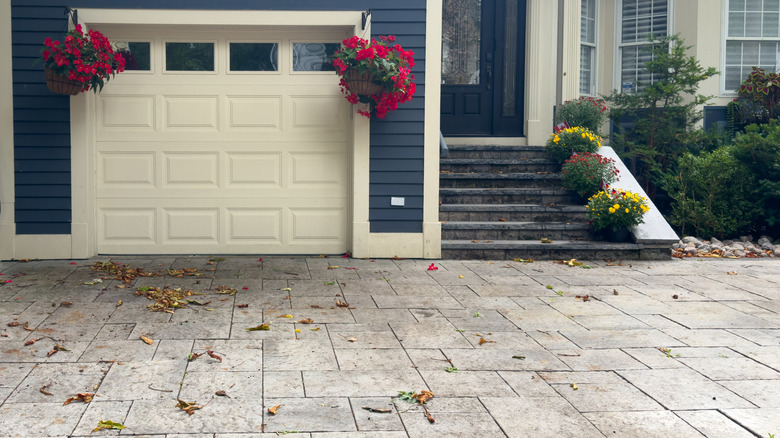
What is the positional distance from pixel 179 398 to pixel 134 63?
5127 millimetres

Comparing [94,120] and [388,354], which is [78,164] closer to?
[94,120]

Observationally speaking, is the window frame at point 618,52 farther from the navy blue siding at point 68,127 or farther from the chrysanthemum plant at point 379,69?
the chrysanthemum plant at point 379,69

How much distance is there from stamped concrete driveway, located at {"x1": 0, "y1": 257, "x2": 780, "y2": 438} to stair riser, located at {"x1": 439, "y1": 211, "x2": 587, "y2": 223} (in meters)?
1.54

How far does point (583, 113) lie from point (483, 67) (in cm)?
149

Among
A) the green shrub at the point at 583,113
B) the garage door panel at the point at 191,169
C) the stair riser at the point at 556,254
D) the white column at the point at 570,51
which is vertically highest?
the white column at the point at 570,51

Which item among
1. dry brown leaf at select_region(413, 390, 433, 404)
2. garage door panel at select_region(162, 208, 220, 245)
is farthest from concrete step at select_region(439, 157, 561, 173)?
dry brown leaf at select_region(413, 390, 433, 404)

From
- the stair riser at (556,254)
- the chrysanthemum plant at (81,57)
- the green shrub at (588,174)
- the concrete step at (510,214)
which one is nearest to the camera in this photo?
the chrysanthemum plant at (81,57)

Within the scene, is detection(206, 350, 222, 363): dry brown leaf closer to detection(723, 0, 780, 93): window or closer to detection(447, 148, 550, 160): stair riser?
detection(447, 148, 550, 160): stair riser

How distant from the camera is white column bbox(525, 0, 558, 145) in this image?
1011 cm

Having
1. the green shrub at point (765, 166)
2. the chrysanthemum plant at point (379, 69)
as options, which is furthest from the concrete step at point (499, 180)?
the green shrub at point (765, 166)

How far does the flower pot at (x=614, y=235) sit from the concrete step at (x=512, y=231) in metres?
0.12

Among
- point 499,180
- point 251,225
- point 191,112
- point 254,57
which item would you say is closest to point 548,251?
point 499,180

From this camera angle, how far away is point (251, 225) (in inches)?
305

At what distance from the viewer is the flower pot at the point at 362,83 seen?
7129 mm
